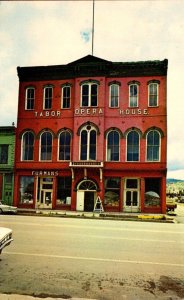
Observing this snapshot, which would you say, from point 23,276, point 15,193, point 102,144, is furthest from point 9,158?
point 23,276

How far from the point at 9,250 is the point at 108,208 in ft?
57.1

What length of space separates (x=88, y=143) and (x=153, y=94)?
7.20 meters

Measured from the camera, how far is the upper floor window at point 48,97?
28766 mm

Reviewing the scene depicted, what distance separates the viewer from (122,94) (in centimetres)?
2750

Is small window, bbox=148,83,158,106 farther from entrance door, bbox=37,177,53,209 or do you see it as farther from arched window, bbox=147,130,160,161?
entrance door, bbox=37,177,53,209

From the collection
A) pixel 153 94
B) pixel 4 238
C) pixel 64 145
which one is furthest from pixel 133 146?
pixel 4 238

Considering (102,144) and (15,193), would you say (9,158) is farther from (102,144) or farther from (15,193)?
(102,144)

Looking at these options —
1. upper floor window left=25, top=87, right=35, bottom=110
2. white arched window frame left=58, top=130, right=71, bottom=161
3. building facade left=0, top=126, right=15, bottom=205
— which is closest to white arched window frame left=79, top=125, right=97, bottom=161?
white arched window frame left=58, top=130, right=71, bottom=161

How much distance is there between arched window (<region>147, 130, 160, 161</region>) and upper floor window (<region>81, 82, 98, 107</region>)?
18.6 feet

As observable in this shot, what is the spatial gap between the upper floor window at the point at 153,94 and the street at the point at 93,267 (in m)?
16.7

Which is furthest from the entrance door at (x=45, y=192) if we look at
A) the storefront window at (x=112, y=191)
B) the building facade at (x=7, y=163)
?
the storefront window at (x=112, y=191)

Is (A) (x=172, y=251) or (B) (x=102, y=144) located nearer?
(A) (x=172, y=251)

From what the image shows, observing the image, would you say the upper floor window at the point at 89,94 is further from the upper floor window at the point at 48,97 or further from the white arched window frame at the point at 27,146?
the white arched window frame at the point at 27,146

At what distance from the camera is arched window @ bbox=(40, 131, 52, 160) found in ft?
91.5
